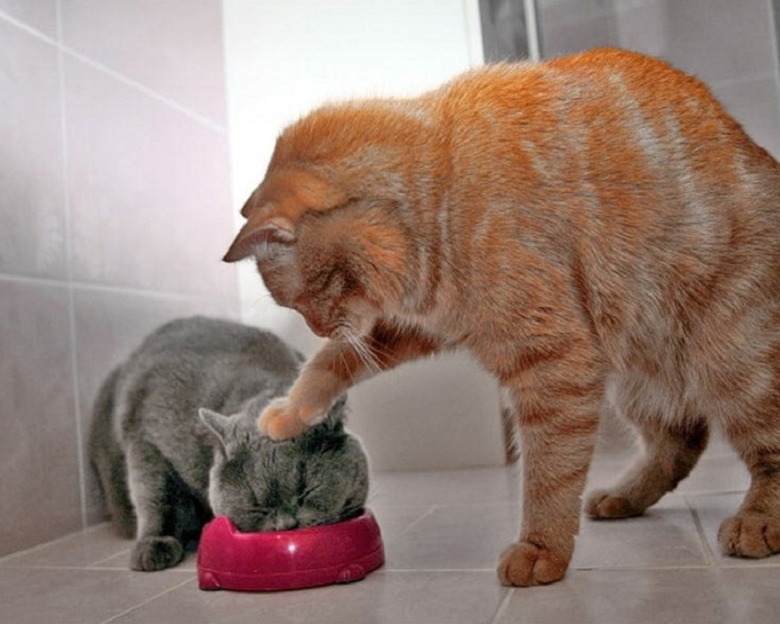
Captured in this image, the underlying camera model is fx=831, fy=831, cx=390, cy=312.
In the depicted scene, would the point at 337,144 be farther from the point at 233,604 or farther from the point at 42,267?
the point at 42,267

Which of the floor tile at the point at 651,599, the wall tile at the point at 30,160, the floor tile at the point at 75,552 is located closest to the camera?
the floor tile at the point at 651,599

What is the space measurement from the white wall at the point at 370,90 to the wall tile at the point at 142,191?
15 cm

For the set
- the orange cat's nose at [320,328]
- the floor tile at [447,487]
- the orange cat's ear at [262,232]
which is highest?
the orange cat's ear at [262,232]

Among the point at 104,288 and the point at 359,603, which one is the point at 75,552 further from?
the point at 359,603

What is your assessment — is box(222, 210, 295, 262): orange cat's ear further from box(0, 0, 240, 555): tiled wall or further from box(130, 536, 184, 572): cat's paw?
box(0, 0, 240, 555): tiled wall

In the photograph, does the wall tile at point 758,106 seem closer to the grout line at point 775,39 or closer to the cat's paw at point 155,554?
the grout line at point 775,39

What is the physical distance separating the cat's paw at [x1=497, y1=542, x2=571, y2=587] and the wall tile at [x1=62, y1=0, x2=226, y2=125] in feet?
5.21

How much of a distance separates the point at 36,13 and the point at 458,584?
156 cm

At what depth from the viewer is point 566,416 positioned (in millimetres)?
1251

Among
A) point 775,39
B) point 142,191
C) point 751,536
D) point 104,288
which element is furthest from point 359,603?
point 775,39

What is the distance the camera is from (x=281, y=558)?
1.31 metres

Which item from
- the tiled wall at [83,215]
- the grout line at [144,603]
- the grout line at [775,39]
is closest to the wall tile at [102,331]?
the tiled wall at [83,215]

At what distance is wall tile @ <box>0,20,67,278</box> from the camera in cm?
177

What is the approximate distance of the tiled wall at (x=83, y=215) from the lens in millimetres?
1778
